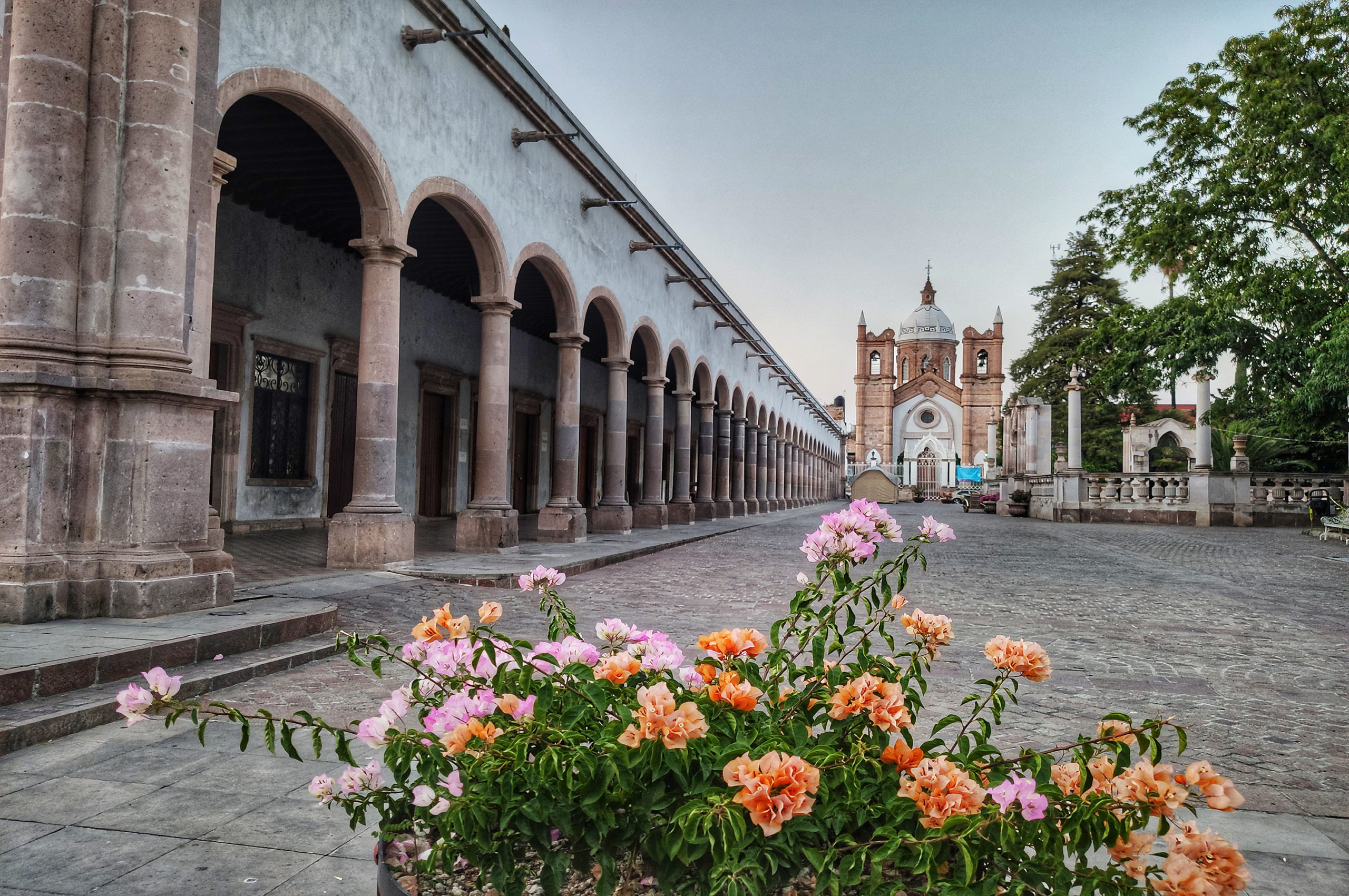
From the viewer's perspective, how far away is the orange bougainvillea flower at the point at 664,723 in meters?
1.37

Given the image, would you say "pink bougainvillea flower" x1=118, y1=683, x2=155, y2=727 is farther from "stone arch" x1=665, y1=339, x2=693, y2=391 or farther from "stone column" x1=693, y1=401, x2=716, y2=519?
"stone column" x1=693, y1=401, x2=716, y2=519

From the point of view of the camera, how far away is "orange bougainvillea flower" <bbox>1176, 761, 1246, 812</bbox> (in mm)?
1229

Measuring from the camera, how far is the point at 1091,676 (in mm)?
4609

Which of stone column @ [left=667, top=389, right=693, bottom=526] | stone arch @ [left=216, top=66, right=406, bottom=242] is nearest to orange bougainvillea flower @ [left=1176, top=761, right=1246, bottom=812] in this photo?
stone arch @ [left=216, top=66, right=406, bottom=242]

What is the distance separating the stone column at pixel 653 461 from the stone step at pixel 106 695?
13369mm

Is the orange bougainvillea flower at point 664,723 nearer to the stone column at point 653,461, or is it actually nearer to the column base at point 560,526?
the column base at point 560,526

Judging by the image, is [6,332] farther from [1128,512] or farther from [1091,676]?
[1128,512]

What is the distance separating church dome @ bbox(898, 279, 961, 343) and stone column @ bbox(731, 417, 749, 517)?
63689mm

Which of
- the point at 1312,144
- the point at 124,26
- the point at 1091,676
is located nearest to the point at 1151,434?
the point at 1312,144

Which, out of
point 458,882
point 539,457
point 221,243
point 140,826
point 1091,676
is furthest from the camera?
point 539,457

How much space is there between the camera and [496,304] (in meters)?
11.1

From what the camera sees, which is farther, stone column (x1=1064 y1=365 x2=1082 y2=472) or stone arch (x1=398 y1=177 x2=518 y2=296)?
stone column (x1=1064 y1=365 x2=1082 y2=472)

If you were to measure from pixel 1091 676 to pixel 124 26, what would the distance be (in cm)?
672

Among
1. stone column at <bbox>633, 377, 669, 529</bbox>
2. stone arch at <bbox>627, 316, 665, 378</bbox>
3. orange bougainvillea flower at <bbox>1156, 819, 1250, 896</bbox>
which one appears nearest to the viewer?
orange bougainvillea flower at <bbox>1156, 819, 1250, 896</bbox>
